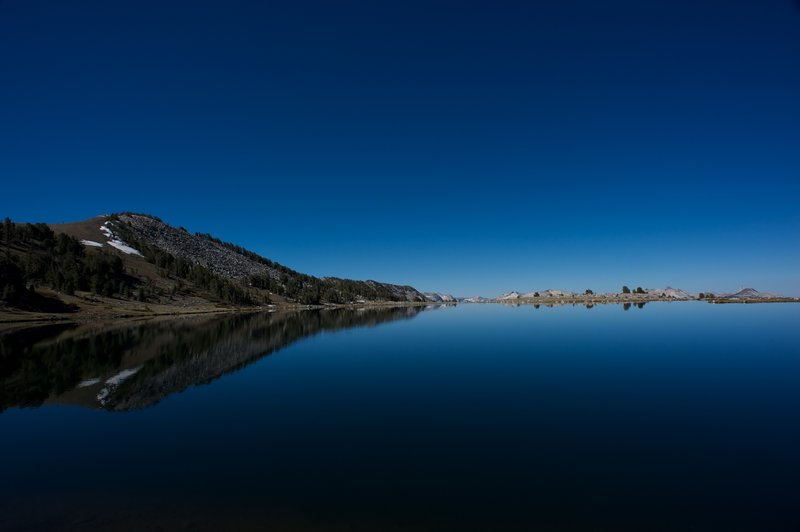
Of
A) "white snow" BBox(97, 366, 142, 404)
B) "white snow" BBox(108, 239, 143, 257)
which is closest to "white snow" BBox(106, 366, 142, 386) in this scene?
"white snow" BBox(97, 366, 142, 404)

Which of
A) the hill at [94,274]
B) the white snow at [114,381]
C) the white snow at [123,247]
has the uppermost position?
the white snow at [123,247]

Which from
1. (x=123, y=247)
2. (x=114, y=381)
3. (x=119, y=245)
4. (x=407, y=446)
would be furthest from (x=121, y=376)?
(x=119, y=245)

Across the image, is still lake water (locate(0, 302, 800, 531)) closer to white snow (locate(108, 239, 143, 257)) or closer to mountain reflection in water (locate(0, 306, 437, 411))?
mountain reflection in water (locate(0, 306, 437, 411))

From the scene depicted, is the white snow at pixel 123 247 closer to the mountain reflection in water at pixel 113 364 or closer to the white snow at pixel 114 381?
the mountain reflection in water at pixel 113 364

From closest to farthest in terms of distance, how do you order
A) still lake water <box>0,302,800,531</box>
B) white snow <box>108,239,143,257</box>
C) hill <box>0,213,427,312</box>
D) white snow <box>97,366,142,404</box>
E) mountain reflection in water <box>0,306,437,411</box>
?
still lake water <box>0,302,800,531</box>, white snow <box>97,366,142,404</box>, mountain reflection in water <box>0,306,437,411</box>, hill <box>0,213,427,312</box>, white snow <box>108,239,143,257</box>

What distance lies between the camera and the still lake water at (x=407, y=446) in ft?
36.1

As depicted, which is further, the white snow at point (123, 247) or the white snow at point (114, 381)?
the white snow at point (123, 247)

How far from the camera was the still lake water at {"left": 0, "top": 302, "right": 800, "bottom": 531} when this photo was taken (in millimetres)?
11000

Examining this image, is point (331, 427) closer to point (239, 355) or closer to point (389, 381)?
point (389, 381)

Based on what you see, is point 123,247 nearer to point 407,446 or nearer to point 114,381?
point 114,381

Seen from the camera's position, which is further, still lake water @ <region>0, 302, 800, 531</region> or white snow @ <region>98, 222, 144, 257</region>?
white snow @ <region>98, 222, 144, 257</region>

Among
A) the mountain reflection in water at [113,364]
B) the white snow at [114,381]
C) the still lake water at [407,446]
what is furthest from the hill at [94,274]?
the still lake water at [407,446]

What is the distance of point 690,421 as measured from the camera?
18.7 metres

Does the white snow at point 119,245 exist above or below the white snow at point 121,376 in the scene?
above
